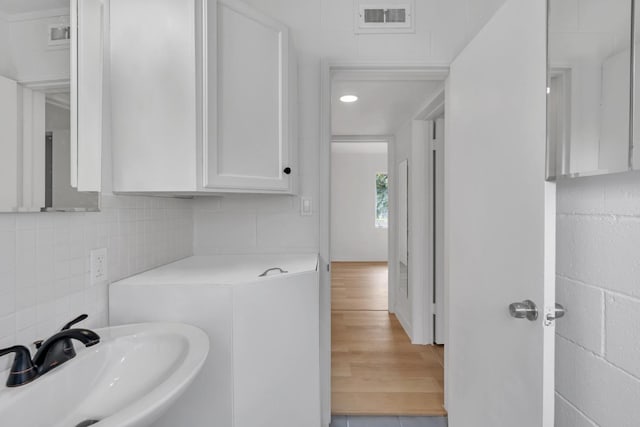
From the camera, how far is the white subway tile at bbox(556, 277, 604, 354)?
3.13 feet

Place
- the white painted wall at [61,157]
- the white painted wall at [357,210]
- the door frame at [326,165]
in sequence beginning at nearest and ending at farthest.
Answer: the white painted wall at [61,157] → the door frame at [326,165] → the white painted wall at [357,210]

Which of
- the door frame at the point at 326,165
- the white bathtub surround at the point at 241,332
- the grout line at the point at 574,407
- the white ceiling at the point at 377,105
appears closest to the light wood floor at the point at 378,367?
the door frame at the point at 326,165

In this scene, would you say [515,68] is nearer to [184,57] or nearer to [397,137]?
[184,57]

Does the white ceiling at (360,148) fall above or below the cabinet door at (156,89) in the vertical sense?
above

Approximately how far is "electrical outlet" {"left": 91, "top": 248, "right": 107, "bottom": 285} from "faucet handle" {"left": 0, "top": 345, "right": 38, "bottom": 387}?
396 millimetres

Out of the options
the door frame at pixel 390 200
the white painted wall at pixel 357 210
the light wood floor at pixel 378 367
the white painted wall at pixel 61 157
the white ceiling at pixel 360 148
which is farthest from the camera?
the white painted wall at pixel 357 210

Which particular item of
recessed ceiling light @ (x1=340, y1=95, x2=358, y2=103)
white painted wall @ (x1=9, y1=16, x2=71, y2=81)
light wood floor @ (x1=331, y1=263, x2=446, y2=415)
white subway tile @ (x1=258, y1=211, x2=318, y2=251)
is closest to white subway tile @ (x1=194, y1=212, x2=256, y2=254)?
white subway tile @ (x1=258, y1=211, x2=318, y2=251)

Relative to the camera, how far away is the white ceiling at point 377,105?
98.1 inches

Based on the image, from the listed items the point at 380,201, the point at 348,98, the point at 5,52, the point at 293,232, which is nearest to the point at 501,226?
the point at 293,232

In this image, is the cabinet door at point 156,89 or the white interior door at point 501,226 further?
the cabinet door at point 156,89

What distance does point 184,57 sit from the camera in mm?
1127

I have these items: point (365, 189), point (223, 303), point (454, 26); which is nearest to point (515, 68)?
point (454, 26)

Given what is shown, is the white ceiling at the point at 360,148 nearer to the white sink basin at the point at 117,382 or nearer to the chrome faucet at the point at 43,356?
the white sink basin at the point at 117,382

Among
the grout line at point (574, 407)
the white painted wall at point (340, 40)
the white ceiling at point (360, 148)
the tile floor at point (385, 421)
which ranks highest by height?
the white ceiling at point (360, 148)
